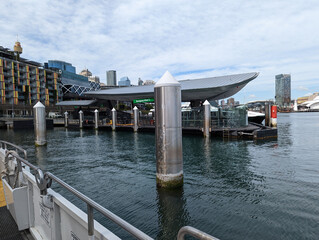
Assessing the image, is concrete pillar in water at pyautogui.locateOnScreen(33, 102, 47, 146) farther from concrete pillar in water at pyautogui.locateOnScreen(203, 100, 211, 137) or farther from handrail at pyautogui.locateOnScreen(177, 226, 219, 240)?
handrail at pyautogui.locateOnScreen(177, 226, 219, 240)

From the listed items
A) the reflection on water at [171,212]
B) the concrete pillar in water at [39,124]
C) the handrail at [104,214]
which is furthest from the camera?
the concrete pillar in water at [39,124]

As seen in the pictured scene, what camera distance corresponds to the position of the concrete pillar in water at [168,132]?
27.6 feet

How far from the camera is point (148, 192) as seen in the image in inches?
345

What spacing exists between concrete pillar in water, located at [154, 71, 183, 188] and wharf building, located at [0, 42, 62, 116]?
70288 mm

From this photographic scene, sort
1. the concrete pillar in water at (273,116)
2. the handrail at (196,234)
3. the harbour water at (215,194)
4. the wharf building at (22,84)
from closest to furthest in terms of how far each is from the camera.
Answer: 1. the handrail at (196,234)
2. the harbour water at (215,194)
3. the concrete pillar in water at (273,116)
4. the wharf building at (22,84)

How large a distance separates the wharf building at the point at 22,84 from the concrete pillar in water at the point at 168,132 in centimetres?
7029

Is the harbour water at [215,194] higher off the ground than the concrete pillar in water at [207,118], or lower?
lower

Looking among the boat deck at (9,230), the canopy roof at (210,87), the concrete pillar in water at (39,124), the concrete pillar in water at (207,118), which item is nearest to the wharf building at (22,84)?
the canopy roof at (210,87)

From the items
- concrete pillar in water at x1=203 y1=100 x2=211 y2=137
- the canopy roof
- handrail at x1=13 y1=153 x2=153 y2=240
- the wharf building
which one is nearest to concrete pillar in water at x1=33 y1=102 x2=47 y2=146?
concrete pillar in water at x1=203 y1=100 x2=211 y2=137

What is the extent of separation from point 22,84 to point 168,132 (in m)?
88.9

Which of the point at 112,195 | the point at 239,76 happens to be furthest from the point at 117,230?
the point at 239,76

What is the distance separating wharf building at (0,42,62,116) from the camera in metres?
→ 72.4

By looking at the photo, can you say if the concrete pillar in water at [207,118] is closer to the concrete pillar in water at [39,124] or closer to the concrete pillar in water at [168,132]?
the concrete pillar in water at [168,132]

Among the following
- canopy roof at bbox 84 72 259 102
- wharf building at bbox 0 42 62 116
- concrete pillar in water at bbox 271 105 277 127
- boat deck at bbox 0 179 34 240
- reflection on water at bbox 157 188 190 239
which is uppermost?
wharf building at bbox 0 42 62 116
